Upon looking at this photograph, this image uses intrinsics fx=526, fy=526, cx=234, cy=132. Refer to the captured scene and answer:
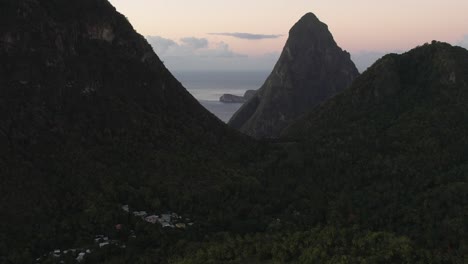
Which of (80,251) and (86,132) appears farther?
(86,132)

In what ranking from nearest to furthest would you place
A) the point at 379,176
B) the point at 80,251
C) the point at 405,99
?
the point at 80,251, the point at 379,176, the point at 405,99

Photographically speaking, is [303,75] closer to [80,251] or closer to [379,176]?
[379,176]

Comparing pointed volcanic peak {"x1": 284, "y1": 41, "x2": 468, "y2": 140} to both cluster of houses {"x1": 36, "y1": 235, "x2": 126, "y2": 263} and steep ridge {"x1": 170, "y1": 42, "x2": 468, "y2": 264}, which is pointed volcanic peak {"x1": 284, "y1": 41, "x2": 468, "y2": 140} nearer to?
steep ridge {"x1": 170, "y1": 42, "x2": 468, "y2": 264}

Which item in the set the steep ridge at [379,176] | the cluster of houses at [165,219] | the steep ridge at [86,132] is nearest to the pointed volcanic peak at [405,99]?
the steep ridge at [379,176]

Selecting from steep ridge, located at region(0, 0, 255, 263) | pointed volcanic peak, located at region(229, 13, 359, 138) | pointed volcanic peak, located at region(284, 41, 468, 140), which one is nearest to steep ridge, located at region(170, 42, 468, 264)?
pointed volcanic peak, located at region(284, 41, 468, 140)

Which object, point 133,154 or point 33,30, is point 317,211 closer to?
point 133,154

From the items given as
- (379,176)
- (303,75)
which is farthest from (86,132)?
(303,75)

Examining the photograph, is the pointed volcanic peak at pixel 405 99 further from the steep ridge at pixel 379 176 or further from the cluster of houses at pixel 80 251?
the cluster of houses at pixel 80 251
